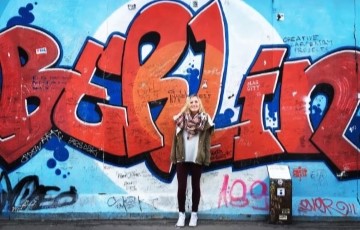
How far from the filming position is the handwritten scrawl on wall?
6.83m

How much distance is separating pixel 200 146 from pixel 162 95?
39.5 inches

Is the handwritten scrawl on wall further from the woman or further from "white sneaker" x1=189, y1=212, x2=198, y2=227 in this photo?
"white sneaker" x1=189, y1=212, x2=198, y2=227

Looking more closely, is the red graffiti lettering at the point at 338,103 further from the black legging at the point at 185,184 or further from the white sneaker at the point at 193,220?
the white sneaker at the point at 193,220

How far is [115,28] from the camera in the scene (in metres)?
6.96

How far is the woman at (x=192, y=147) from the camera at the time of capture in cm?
647

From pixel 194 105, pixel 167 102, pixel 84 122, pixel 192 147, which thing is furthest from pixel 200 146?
pixel 84 122

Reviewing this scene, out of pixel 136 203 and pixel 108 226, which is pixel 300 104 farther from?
pixel 108 226

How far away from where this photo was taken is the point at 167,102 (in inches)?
274

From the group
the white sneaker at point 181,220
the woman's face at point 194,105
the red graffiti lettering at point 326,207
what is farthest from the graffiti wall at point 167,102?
the woman's face at point 194,105

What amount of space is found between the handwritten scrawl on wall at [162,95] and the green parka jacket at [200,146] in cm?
36

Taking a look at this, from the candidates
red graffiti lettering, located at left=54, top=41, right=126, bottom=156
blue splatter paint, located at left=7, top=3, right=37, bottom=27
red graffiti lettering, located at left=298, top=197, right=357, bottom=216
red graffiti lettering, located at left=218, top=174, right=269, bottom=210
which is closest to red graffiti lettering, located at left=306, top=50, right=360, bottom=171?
red graffiti lettering, located at left=298, top=197, right=357, bottom=216

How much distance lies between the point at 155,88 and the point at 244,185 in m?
1.91

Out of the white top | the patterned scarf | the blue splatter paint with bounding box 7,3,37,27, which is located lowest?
the white top

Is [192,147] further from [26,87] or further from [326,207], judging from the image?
[26,87]
